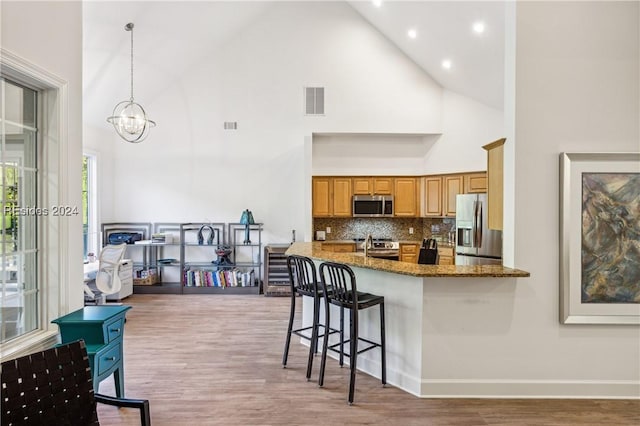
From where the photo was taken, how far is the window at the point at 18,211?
2146 mm

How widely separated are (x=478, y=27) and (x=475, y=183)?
2.55 metres

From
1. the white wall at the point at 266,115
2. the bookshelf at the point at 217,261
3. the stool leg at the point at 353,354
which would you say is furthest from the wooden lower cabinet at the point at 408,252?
the stool leg at the point at 353,354

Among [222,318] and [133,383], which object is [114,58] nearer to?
[222,318]

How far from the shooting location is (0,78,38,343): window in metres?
2.15

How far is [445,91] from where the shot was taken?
686cm

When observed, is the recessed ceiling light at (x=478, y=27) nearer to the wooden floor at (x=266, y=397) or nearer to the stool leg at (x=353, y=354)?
the stool leg at (x=353, y=354)

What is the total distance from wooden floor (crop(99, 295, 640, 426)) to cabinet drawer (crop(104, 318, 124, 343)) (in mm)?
604

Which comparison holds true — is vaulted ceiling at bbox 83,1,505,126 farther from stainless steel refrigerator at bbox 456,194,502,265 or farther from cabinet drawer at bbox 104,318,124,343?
cabinet drawer at bbox 104,318,124,343

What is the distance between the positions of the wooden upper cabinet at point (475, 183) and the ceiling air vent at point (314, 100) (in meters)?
2.92

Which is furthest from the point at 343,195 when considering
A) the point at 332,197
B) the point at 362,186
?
the point at 362,186

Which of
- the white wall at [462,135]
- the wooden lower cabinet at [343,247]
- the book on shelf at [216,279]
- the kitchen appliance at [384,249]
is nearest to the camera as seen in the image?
the white wall at [462,135]

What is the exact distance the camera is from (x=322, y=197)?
7164 millimetres

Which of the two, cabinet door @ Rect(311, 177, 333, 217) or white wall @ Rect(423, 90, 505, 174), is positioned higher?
white wall @ Rect(423, 90, 505, 174)

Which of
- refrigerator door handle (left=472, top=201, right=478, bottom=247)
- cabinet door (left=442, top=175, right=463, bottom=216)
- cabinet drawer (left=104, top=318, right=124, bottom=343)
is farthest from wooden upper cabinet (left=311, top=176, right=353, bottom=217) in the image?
cabinet drawer (left=104, top=318, right=124, bottom=343)
